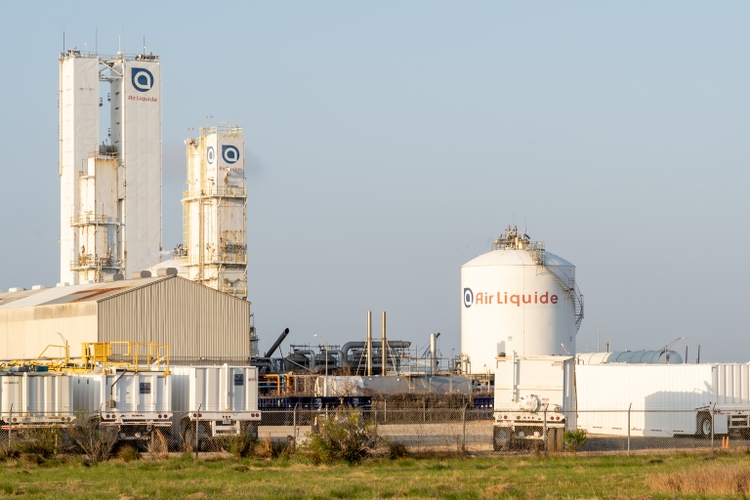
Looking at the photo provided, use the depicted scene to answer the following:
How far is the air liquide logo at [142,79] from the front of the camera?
86.1 m

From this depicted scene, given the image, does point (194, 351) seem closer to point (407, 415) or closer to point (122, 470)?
point (407, 415)

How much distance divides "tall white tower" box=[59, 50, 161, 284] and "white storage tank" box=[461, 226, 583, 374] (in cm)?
3073

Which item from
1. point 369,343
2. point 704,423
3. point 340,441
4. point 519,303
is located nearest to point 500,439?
point 340,441

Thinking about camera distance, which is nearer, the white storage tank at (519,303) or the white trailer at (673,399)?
the white trailer at (673,399)

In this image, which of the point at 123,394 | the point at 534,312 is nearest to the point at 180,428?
the point at 123,394

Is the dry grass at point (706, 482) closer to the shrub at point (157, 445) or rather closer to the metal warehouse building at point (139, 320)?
the shrub at point (157, 445)

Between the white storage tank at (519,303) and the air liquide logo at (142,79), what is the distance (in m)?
34.1

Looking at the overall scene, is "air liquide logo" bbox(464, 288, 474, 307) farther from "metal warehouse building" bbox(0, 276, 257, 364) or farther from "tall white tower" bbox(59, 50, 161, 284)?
"tall white tower" bbox(59, 50, 161, 284)

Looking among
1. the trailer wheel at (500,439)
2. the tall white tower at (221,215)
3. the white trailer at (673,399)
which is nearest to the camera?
the trailer wheel at (500,439)

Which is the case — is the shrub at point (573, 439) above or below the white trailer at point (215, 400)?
below

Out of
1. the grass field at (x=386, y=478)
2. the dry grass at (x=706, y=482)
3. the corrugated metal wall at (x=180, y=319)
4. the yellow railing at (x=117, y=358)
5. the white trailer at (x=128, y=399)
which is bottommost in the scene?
the grass field at (x=386, y=478)

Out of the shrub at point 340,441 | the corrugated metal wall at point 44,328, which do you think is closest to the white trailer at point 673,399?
the shrub at point 340,441

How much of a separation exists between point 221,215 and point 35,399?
130 ft

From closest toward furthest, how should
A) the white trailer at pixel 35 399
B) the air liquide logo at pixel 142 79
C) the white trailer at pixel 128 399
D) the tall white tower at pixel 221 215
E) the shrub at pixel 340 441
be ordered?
the shrub at pixel 340 441 → the white trailer at pixel 35 399 → the white trailer at pixel 128 399 → the tall white tower at pixel 221 215 → the air liquide logo at pixel 142 79
